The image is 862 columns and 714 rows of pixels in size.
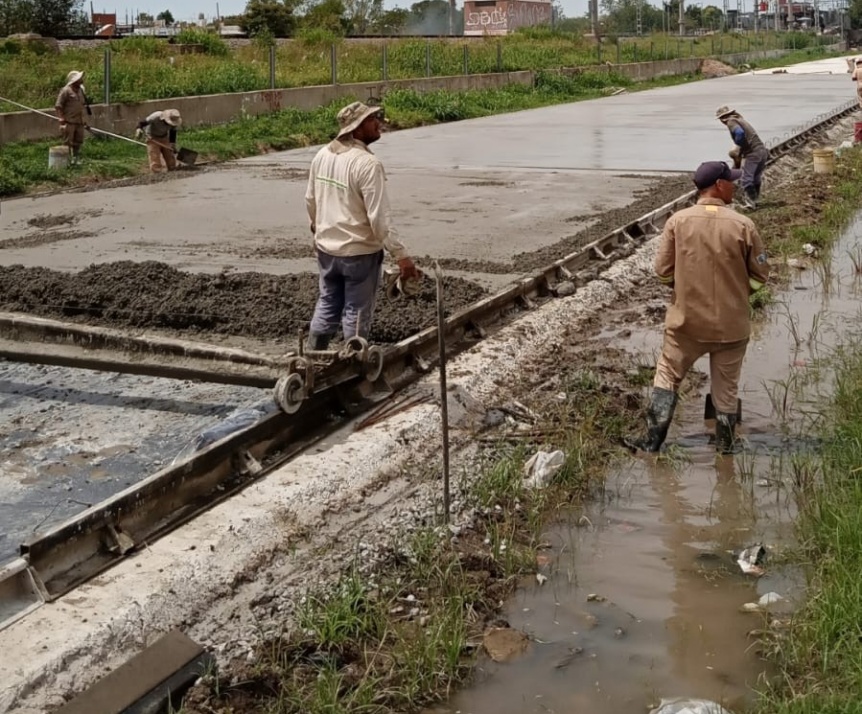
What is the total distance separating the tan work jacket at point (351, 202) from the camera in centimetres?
663

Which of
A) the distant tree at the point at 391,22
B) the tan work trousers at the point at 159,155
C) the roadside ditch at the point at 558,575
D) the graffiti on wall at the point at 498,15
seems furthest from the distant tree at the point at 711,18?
the roadside ditch at the point at 558,575

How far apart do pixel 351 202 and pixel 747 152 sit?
348 inches

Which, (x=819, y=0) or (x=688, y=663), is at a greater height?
(x=819, y=0)

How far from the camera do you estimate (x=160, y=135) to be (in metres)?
18.8

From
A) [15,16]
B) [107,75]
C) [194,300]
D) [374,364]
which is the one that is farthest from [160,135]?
[15,16]

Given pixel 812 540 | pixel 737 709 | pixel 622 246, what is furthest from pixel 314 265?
pixel 737 709

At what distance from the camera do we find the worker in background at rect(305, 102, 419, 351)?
6.64m

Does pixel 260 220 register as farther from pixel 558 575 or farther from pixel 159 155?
pixel 558 575

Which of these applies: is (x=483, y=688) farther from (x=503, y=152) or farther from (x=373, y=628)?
(x=503, y=152)

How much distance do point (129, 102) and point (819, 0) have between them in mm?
108713

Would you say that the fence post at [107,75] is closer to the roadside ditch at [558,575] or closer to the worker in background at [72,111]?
the worker in background at [72,111]

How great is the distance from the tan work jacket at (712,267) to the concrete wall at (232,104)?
16.0 meters

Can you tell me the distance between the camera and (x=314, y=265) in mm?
10734

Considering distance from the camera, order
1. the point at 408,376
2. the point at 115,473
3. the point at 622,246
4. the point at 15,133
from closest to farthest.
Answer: the point at 115,473 → the point at 408,376 → the point at 622,246 → the point at 15,133
